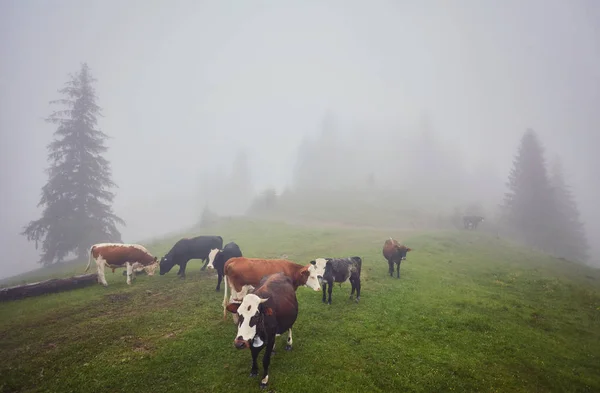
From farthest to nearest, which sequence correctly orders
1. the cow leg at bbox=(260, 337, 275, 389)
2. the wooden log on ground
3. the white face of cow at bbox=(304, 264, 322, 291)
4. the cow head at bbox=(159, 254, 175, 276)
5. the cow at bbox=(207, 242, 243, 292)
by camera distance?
the cow head at bbox=(159, 254, 175, 276)
the cow at bbox=(207, 242, 243, 292)
the wooden log on ground
the white face of cow at bbox=(304, 264, 322, 291)
the cow leg at bbox=(260, 337, 275, 389)

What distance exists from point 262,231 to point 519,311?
32911mm

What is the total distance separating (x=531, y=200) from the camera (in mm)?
43969

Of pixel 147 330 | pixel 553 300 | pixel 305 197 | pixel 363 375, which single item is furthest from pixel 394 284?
pixel 305 197

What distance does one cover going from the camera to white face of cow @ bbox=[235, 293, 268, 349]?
7.39 m

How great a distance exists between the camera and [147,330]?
11.2 meters

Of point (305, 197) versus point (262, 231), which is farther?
point (305, 197)

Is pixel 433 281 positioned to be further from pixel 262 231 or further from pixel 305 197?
pixel 305 197

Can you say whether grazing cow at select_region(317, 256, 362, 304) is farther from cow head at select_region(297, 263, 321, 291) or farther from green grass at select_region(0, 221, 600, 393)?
cow head at select_region(297, 263, 321, 291)

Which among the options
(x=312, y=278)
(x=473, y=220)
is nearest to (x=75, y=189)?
(x=312, y=278)

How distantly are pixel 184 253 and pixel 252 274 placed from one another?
34.0 feet

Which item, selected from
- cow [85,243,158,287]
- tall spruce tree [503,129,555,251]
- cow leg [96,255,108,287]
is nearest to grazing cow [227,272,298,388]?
cow [85,243,158,287]

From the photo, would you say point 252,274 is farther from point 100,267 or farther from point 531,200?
point 531,200

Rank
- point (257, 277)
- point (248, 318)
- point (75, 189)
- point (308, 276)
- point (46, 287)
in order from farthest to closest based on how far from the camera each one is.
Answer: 1. point (75, 189)
2. point (46, 287)
3. point (308, 276)
4. point (257, 277)
5. point (248, 318)

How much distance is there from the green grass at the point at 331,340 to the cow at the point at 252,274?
1.55m
